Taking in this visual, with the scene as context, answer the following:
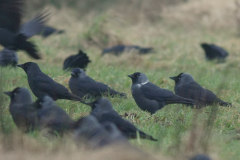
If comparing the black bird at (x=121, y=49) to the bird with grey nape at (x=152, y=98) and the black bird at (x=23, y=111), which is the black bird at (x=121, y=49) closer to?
the bird with grey nape at (x=152, y=98)

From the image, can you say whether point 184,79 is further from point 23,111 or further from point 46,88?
point 23,111

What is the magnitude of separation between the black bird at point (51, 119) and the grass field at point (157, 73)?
0.48 ft

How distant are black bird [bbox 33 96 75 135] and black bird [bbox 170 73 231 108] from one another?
2384 millimetres

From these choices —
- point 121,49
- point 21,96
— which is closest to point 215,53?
point 121,49

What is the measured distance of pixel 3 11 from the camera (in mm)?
5492

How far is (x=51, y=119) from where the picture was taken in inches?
154

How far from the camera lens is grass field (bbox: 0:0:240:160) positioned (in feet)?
11.5

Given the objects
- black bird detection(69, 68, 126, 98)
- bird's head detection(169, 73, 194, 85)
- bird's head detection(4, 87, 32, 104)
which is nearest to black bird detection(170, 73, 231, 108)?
bird's head detection(169, 73, 194, 85)

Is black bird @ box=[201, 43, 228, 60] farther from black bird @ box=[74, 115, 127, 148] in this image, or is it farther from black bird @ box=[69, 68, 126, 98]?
black bird @ box=[74, 115, 127, 148]

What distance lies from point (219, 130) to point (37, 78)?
8.68 ft

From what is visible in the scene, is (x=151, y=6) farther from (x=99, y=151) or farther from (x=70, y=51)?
(x=99, y=151)

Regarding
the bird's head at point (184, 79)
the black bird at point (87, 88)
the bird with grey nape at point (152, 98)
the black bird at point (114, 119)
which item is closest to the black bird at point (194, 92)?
the bird's head at point (184, 79)

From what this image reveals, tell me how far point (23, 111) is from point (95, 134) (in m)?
1.00

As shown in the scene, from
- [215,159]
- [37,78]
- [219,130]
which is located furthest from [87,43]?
[215,159]
